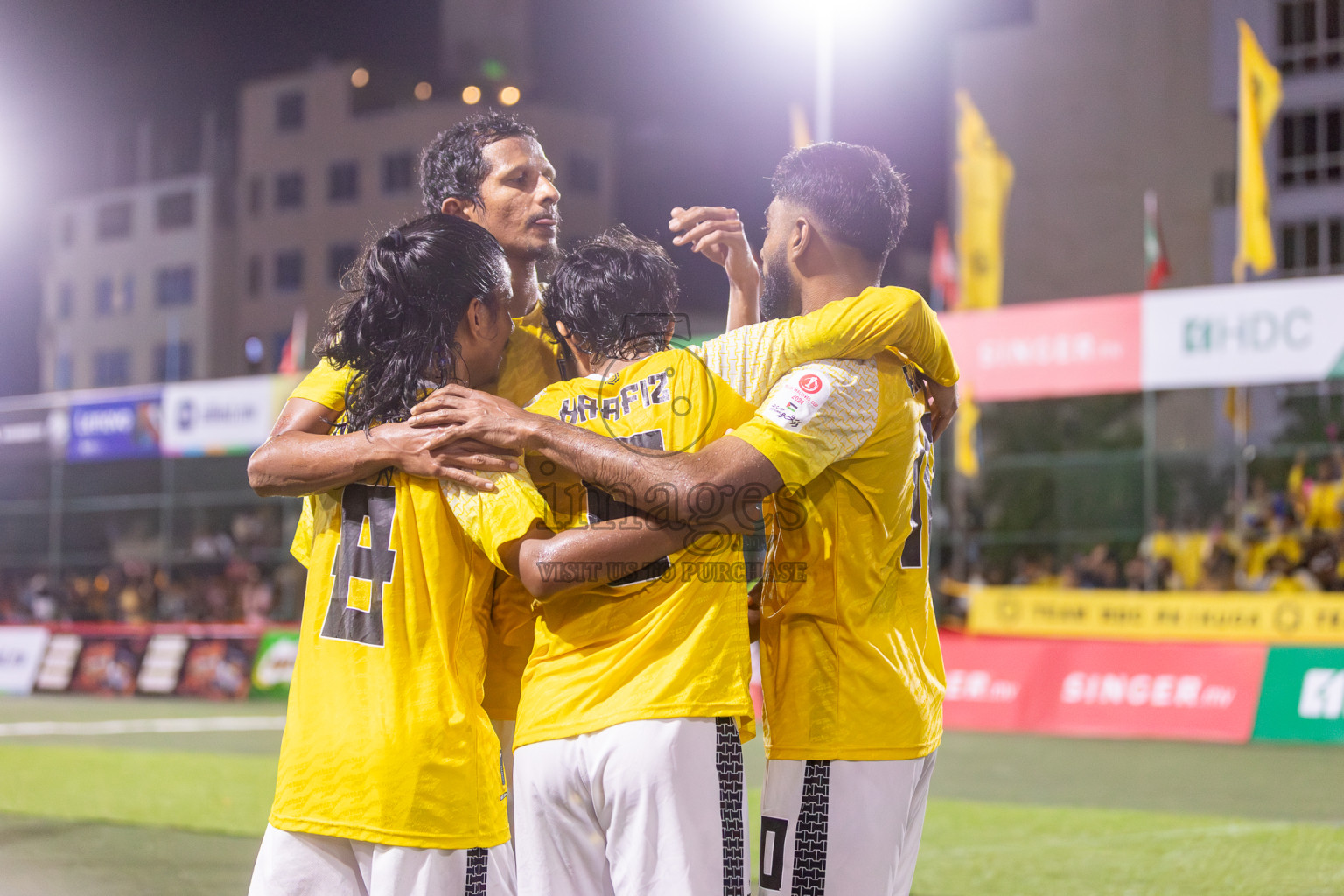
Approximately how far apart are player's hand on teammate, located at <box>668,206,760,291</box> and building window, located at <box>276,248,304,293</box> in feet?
193

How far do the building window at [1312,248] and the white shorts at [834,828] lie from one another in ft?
144

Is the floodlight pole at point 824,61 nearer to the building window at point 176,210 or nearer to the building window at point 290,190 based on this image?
the building window at point 290,190

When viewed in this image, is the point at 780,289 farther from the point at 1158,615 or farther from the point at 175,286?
Answer: the point at 175,286

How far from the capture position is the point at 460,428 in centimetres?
283

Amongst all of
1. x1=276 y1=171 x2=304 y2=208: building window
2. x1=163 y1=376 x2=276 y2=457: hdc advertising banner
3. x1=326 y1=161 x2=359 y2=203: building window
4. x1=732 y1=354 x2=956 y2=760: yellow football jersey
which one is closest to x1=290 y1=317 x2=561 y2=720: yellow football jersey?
x1=732 y1=354 x2=956 y2=760: yellow football jersey

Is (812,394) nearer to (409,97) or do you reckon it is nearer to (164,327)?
(409,97)

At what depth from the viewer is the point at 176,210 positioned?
64.9 m

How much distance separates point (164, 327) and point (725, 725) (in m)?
66.0

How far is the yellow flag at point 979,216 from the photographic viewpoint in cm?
2455

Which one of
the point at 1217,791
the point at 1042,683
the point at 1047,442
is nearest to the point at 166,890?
the point at 1217,791

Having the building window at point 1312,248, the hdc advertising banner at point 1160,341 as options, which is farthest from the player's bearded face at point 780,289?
the building window at point 1312,248

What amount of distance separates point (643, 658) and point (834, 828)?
0.62 meters

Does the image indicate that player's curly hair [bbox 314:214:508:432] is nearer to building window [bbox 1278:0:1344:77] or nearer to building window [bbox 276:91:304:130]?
building window [bbox 1278:0:1344:77]

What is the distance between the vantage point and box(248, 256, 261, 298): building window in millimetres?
61219
